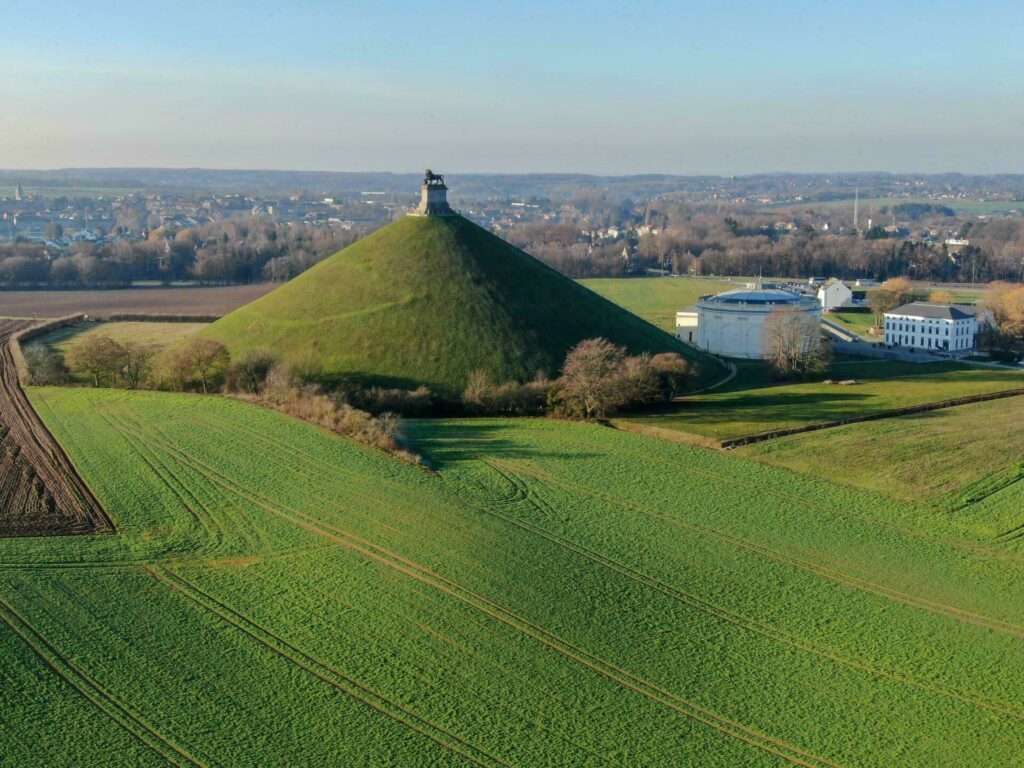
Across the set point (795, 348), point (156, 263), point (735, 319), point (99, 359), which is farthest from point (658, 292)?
point (99, 359)

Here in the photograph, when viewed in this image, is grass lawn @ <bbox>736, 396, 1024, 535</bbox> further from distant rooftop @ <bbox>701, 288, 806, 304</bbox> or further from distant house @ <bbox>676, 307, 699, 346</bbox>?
distant house @ <bbox>676, 307, 699, 346</bbox>

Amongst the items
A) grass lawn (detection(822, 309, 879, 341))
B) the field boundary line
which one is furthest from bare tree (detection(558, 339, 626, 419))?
grass lawn (detection(822, 309, 879, 341))

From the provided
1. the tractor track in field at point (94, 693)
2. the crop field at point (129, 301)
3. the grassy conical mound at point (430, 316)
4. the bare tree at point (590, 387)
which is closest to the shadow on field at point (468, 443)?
the bare tree at point (590, 387)

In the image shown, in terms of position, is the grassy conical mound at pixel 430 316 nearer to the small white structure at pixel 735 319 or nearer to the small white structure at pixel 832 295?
the small white structure at pixel 735 319

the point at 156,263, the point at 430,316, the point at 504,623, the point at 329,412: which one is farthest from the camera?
the point at 156,263

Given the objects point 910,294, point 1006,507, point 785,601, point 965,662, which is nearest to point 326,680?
point 785,601

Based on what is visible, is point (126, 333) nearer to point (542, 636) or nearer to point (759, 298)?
point (759, 298)
